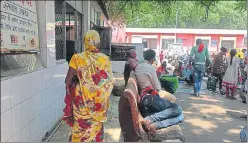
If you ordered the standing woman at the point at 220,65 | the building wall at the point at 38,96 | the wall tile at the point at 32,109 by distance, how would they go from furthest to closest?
the standing woman at the point at 220,65
the wall tile at the point at 32,109
the building wall at the point at 38,96

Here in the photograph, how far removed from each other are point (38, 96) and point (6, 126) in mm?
992

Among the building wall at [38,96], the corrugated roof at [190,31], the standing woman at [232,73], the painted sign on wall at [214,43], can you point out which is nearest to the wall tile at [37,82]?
the building wall at [38,96]

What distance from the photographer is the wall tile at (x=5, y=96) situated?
92.8 inches

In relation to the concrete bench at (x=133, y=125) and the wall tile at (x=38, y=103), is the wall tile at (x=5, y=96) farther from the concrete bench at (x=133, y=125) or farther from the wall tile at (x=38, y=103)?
the concrete bench at (x=133, y=125)

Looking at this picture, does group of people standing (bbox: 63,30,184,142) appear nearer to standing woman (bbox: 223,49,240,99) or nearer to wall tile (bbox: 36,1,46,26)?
wall tile (bbox: 36,1,46,26)

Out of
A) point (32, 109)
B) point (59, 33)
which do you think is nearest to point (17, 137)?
point (32, 109)

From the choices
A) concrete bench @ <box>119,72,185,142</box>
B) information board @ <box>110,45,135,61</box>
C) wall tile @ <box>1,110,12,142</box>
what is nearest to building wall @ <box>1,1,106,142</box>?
wall tile @ <box>1,110,12,142</box>

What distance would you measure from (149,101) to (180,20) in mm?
41216

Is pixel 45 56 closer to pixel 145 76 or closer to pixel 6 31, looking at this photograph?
pixel 6 31

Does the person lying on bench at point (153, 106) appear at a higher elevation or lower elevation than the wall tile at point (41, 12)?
lower

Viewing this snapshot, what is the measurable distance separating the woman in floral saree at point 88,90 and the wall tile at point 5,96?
2.19ft

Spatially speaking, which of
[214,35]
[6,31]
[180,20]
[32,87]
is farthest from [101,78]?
[180,20]

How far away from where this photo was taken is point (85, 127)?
3.08 metres

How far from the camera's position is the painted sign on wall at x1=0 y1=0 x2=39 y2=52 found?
2.58m
